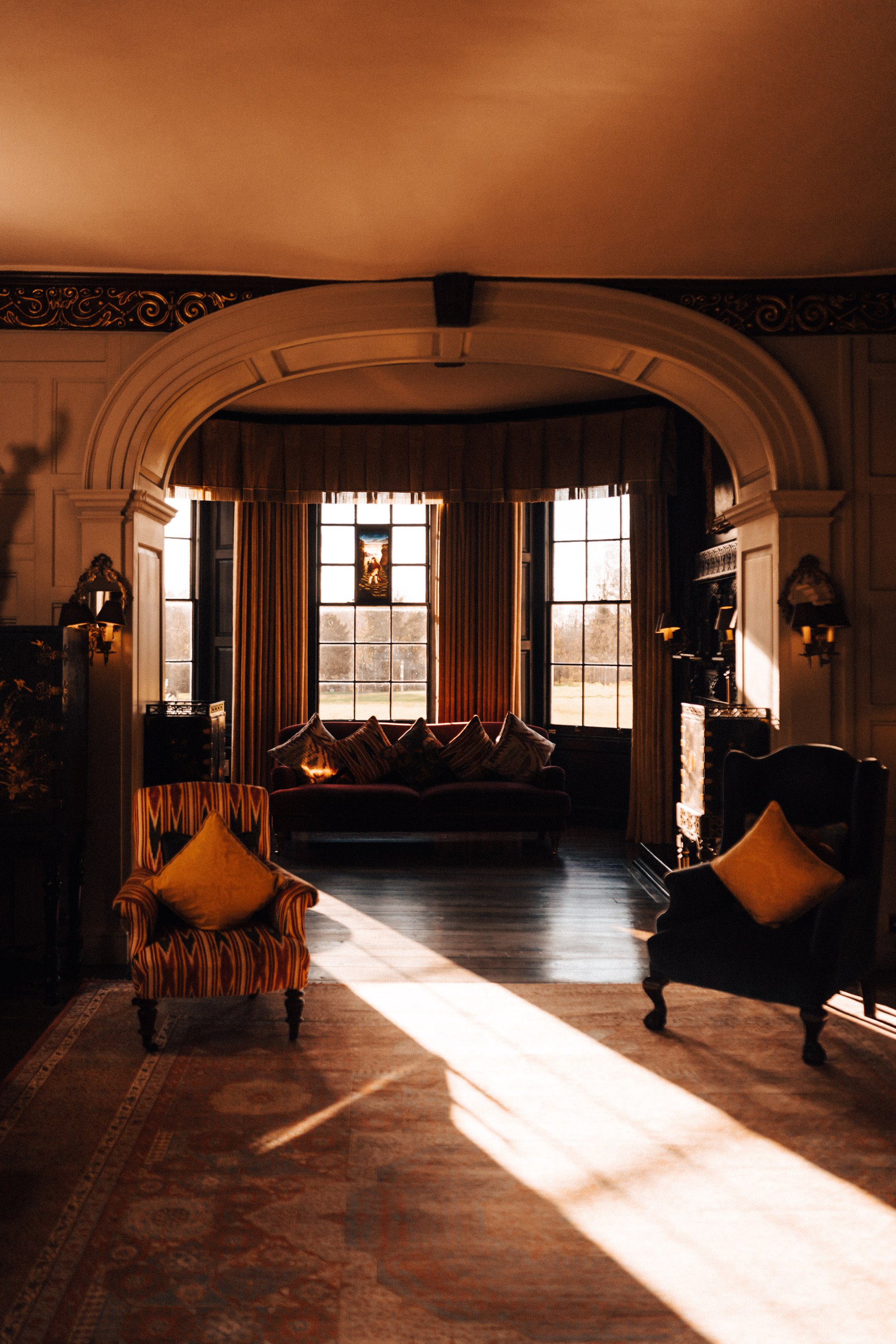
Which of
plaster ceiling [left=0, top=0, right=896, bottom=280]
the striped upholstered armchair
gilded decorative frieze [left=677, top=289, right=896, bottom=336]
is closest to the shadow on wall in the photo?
plaster ceiling [left=0, top=0, right=896, bottom=280]

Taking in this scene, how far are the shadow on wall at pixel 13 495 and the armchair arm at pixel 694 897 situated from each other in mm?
3352

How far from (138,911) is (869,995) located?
116 inches

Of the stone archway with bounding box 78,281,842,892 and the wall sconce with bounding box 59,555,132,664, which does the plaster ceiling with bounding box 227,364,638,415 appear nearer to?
the stone archway with bounding box 78,281,842,892

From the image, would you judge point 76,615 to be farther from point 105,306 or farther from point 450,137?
point 450,137

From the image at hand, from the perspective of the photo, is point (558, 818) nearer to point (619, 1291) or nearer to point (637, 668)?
point (637, 668)

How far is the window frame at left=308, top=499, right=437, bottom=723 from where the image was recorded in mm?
8266

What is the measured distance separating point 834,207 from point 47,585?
3.84m

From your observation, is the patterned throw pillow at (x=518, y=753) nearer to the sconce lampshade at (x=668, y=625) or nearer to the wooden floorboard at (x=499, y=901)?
the wooden floorboard at (x=499, y=901)

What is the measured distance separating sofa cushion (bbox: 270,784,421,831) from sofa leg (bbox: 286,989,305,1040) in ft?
10.7

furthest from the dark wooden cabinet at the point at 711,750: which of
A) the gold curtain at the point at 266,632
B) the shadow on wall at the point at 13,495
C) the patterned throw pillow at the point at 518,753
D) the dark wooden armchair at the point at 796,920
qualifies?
the gold curtain at the point at 266,632

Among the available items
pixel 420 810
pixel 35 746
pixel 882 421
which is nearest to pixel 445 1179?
pixel 35 746

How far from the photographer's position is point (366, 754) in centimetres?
732

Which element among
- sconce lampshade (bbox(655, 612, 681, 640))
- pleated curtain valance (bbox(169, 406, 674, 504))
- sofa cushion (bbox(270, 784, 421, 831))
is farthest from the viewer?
pleated curtain valance (bbox(169, 406, 674, 504))

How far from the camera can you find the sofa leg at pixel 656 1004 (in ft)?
12.2
